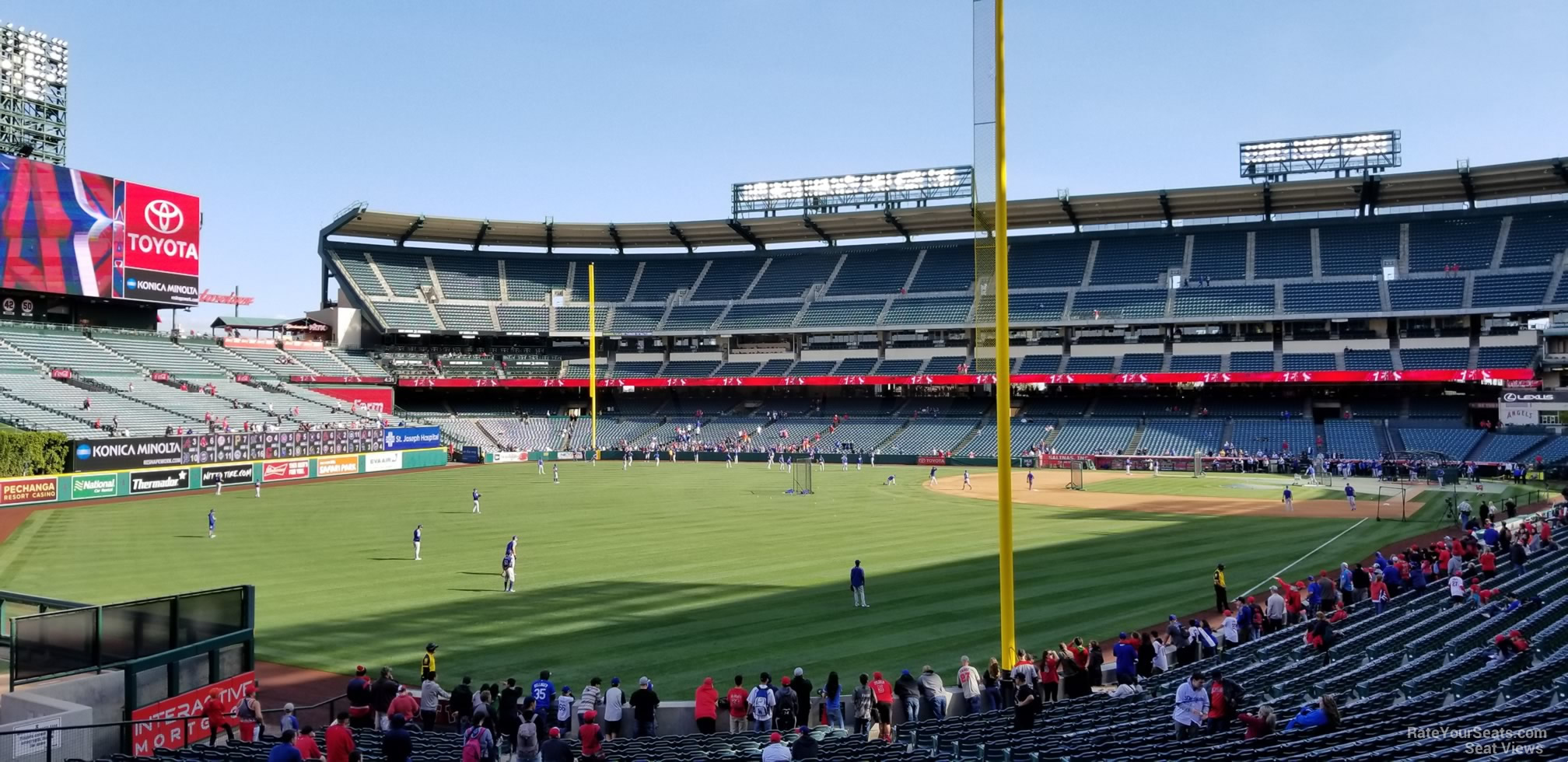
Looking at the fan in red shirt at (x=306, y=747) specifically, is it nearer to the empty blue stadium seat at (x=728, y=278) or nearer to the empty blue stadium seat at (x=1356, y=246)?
the empty blue stadium seat at (x=1356, y=246)

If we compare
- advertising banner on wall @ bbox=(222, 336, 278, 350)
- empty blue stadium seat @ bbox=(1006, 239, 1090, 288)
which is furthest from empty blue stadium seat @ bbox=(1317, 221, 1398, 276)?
advertising banner on wall @ bbox=(222, 336, 278, 350)

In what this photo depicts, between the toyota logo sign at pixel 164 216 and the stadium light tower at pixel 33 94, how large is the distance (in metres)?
10.6

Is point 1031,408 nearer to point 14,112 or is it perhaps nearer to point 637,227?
point 637,227

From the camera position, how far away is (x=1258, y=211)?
74.2 meters

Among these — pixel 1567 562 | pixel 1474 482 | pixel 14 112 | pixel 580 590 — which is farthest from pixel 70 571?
pixel 1474 482

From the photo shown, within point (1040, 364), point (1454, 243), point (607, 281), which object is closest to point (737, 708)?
point (1040, 364)

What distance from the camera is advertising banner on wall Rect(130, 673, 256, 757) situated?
13.8 meters

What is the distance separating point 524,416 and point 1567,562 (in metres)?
77.1

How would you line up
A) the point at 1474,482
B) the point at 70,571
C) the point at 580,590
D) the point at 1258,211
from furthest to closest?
1. the point at 1258,211
2. the point at 1474,482
3. the point at 70,571
4. the point at 580,590

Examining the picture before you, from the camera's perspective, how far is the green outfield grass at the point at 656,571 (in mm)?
19797

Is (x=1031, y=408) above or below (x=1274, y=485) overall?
above

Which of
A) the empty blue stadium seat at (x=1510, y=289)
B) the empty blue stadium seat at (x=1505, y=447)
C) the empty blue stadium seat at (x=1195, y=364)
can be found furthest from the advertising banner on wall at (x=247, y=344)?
the empty blue stadium seat at (x=1510, y=289)

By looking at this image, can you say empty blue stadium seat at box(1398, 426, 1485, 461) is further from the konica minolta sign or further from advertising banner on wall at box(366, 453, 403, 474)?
the konica minolta sign

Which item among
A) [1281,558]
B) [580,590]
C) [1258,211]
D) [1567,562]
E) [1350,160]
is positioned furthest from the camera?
[1258,211]
